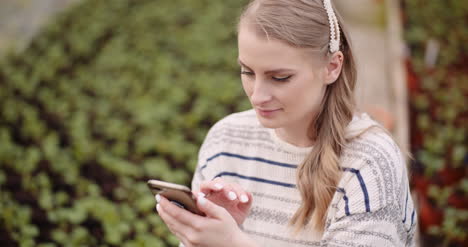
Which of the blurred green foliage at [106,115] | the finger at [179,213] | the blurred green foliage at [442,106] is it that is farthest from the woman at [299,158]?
the blurred green foliage at [442,106]

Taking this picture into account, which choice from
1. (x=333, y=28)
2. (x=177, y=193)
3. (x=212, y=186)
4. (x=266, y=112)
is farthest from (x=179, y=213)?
(x=333, y=28)

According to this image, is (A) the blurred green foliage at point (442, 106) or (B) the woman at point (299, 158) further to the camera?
(A) the blurred green foliage at point (442, 106)

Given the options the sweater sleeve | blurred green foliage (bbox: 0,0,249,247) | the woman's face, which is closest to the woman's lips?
the woman's face

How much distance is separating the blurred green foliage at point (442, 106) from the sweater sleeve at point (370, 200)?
1486 mm

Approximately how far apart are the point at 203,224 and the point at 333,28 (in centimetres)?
80

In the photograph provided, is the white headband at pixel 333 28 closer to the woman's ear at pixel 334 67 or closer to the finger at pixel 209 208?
the woman's ear at pixel 334 67

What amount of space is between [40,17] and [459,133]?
4203 millimetres

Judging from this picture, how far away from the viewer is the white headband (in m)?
1.76

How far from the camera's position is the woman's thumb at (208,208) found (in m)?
1.49

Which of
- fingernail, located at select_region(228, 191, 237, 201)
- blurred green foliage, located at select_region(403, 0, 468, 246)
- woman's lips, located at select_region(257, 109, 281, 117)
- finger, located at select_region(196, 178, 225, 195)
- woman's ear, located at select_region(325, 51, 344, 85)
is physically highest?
woman's ear, located at select_region(325, 51, 344, 85)

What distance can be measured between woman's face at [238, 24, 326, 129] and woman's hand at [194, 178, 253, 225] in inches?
10.0

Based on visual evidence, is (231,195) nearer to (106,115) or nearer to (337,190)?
(337,190)

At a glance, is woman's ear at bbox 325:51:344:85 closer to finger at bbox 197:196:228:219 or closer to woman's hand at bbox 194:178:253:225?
woman's hand at bbox 194:178:253:225

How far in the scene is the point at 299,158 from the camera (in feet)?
6.41
